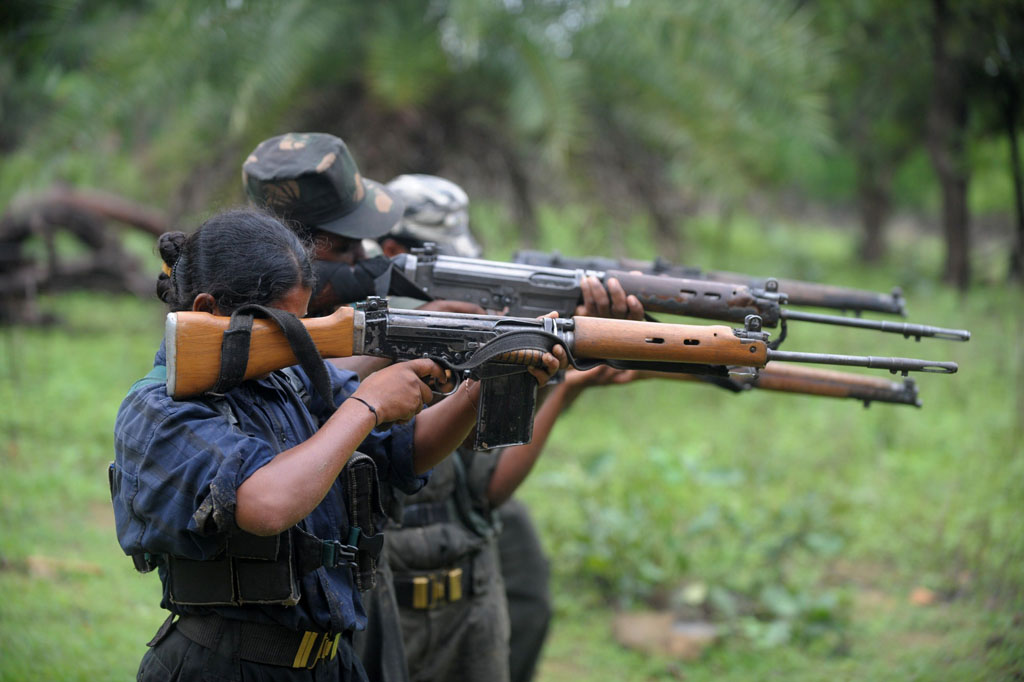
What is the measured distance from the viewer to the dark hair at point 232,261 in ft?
6.44

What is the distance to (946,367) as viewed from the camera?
2.26 m

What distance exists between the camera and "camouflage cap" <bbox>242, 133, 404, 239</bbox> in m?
2.72

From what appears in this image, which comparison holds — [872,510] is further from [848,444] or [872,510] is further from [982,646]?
[982,646]

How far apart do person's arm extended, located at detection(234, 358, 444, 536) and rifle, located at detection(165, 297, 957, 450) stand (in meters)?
0.13

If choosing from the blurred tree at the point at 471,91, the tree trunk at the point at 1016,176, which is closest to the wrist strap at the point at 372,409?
the tree trunk at the point at 1016,176

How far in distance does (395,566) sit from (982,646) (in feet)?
8.77

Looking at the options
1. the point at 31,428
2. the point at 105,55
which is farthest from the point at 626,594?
the point at 105,55

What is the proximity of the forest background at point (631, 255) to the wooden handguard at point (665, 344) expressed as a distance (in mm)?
2205

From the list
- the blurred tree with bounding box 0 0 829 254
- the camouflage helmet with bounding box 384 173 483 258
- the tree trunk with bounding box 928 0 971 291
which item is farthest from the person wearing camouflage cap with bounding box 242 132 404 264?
the tree trunk with bounding box 928 0 971 291

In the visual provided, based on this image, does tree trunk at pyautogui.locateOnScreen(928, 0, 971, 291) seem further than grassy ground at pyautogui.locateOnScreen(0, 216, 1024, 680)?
Yes

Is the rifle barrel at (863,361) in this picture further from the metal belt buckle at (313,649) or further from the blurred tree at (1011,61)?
the blurred tree at (1011,61)

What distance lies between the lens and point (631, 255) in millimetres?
7746

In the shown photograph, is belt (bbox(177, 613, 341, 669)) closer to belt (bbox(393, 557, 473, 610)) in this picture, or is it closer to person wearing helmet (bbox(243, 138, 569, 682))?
person wearing helmet (bbox(243, 138, 569, 682))

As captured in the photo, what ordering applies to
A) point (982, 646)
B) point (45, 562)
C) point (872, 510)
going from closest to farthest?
1. point (982, 646)
2. point (45, 562)
3. point (872, 510)
